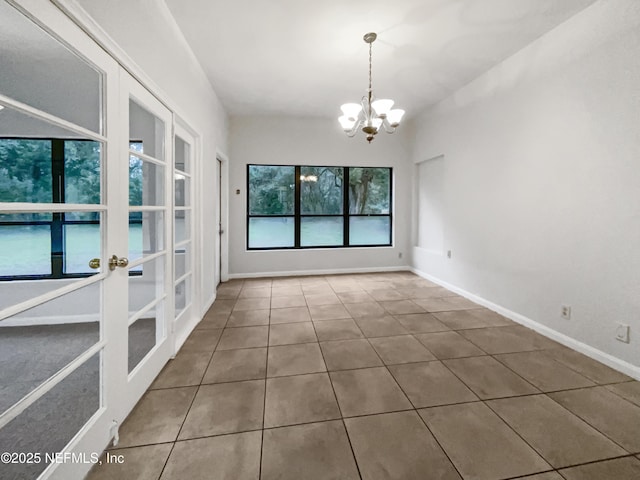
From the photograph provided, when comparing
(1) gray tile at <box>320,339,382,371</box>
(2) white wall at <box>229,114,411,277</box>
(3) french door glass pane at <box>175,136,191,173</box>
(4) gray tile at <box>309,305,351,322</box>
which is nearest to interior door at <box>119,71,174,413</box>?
(3) french door glass pane at <box>175,136,191,173</box>

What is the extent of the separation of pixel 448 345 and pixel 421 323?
0.53 m

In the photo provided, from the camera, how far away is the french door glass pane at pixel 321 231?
560 cm

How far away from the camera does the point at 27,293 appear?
1.11m

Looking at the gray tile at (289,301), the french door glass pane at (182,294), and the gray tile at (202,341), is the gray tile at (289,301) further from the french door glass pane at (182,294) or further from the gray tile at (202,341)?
the french door glass pane at (182,294)

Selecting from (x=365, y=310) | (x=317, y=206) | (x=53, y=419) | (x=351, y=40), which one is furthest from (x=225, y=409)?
(x=317, y=206)

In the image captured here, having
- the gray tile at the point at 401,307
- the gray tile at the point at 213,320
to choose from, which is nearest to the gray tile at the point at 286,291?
the gray tile at the point at 213,320

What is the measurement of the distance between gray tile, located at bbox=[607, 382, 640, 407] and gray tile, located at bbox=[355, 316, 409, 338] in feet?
4.99

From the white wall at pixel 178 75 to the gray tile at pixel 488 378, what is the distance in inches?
105

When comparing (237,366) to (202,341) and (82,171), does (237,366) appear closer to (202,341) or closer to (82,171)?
(202,341)

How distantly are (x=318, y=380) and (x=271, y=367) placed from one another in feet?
1.36

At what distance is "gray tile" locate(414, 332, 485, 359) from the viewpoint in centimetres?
257

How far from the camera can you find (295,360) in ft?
8.11

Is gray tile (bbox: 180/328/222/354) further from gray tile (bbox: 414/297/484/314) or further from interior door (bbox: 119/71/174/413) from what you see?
gray tile (bbox: 414/297/484/314)

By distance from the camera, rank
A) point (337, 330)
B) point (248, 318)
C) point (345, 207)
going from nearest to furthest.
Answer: point (337, 330) → point (248, 318) → point (345, 207)
